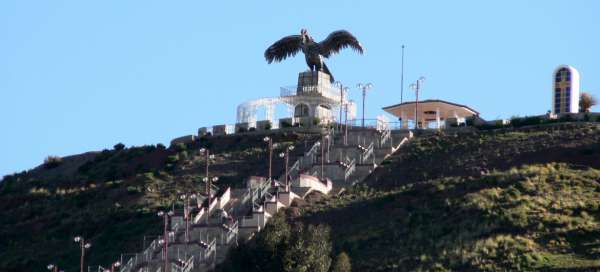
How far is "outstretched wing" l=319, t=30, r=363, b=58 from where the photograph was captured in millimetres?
149375

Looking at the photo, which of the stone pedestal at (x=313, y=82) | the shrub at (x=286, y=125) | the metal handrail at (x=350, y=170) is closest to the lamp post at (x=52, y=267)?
the metal handrail at (x=350, y=170)

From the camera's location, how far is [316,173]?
12862 cm

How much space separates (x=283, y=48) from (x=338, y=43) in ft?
13.3

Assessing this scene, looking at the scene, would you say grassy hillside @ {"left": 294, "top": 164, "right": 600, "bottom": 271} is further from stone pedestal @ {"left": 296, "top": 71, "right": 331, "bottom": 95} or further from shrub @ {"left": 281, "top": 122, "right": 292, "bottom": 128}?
stone pedestal @ {"left": 296, "top": 71, "right": 331, "bottom": 95}

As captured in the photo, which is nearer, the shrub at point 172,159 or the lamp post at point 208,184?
the lamp post at point 208,184

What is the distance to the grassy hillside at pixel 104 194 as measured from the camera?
398 feet

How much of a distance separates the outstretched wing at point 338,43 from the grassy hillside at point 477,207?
49.9ft

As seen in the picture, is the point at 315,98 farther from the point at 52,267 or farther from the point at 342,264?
the point at 342,264

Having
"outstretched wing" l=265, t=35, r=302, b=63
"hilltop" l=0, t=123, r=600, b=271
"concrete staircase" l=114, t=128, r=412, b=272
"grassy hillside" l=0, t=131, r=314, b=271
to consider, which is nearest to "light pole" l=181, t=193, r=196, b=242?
"concrete staircase" l=114, t=128, r=412, b=272

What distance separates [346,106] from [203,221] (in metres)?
28.9

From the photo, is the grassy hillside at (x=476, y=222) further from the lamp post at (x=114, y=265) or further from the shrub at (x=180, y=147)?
the shrub at (x=180, y=147)

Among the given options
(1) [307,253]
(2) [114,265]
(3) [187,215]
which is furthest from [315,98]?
(1) [307,253]

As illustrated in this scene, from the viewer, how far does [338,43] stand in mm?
149750

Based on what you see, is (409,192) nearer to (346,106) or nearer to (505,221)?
(505,221)
